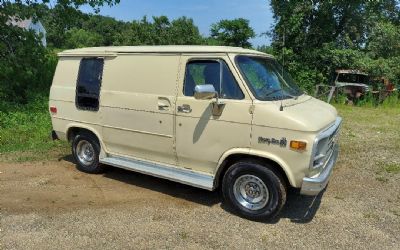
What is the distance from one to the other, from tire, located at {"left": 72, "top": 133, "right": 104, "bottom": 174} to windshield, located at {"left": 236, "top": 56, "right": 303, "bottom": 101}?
2.93 m

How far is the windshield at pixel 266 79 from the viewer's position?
5422 mm

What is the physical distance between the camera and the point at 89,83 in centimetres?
680

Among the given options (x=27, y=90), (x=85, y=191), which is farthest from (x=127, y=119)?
(x=27, y=90)

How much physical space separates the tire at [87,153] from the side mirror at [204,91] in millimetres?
2507

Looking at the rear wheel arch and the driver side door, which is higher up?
the driver side door

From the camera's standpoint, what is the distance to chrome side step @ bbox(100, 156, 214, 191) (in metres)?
5.64

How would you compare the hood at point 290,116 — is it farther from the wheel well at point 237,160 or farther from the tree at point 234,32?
the tree at point 234,32

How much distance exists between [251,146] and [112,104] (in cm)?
244

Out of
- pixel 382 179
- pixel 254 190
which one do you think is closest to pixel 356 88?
pixel 382 179

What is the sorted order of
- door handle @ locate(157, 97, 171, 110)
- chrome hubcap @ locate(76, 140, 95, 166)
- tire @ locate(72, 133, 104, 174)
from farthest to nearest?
chrome hubcap @ locate(76, 140, 95, 166) < tire @ locate(72, 133, 104, 174) < door handle @ locate(157, 97, 171, 110)

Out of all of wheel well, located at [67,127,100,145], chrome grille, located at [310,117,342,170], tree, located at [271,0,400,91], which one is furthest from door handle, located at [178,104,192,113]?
tree, located at [271,0,400,91]

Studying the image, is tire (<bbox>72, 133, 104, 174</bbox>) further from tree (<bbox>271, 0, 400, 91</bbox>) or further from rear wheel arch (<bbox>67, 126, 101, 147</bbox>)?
tree (<bbox>271, 0, 400, 91</bbox>)

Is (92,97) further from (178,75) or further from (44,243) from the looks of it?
(44,243)

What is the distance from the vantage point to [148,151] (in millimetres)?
6277
